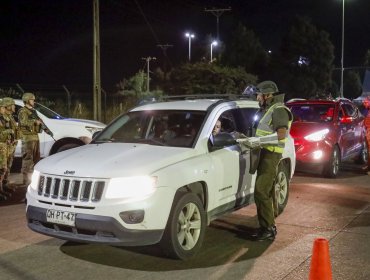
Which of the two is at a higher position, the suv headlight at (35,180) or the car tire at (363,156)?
the suv headlight at (35,180)

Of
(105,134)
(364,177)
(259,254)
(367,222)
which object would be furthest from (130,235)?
(364,177)

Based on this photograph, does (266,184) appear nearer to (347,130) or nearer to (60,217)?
(60,217)

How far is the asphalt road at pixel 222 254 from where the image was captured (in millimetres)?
5379

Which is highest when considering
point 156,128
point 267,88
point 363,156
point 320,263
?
point 267,88

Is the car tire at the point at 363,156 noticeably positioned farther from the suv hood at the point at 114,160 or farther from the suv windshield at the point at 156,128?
the suv hood at the point at 114,160

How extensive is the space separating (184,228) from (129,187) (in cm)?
82

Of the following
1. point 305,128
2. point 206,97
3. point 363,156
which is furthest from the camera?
point 363,156

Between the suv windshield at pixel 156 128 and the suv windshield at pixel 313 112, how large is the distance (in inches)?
227

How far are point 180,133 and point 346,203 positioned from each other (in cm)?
360

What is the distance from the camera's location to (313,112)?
12.2 m

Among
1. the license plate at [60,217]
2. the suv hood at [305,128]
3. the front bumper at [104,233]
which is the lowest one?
the front bumper at [104,233]

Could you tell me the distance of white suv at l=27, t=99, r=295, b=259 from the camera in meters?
5.22

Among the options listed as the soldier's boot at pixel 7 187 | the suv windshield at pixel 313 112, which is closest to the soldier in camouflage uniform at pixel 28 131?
the soldier's boot at pixel 7 187

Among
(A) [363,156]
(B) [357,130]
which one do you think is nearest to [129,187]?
(B) [357,130]
